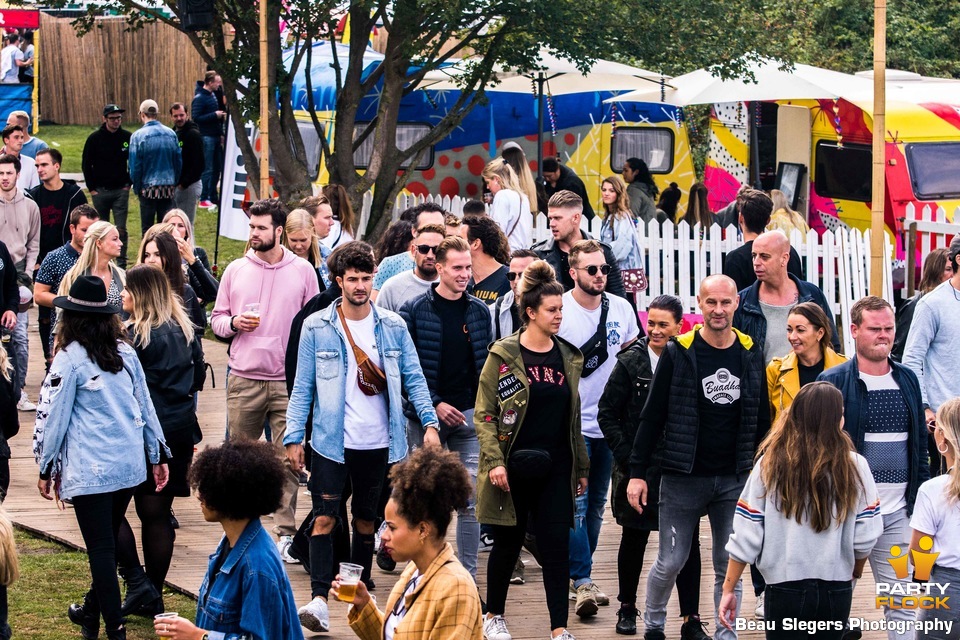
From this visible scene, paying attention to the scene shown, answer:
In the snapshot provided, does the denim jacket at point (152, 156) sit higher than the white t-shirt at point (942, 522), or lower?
higher

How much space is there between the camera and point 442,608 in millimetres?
4426

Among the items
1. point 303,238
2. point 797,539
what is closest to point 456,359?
point 303,238

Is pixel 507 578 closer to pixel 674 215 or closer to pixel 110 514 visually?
pixel 110 514

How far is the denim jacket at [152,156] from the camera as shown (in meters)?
16.7

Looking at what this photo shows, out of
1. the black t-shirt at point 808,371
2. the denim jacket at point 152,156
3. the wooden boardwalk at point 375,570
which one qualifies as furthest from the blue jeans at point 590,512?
the denim jacket at point 152,156

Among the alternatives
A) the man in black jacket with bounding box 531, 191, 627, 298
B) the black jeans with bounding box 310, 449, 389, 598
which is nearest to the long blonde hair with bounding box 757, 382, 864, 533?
the black jeans with bounding box 310, 449, 389, 598

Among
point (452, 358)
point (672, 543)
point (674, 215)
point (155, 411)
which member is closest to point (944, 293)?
point (672, 543)

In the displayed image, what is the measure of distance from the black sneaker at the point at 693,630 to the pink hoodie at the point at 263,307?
9.51 ft

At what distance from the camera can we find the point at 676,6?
1592 centimetres

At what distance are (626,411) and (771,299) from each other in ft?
3.80

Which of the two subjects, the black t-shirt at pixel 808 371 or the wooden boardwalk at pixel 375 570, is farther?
the wooden boardwalk at pixel 375 570

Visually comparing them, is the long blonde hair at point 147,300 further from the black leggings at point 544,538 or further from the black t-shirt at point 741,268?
the black t-shirt at point 741,268

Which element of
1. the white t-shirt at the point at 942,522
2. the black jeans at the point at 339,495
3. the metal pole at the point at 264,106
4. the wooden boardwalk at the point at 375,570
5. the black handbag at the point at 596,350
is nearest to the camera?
the white t-shirt at the point at 942,522

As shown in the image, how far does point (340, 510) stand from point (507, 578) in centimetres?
99
